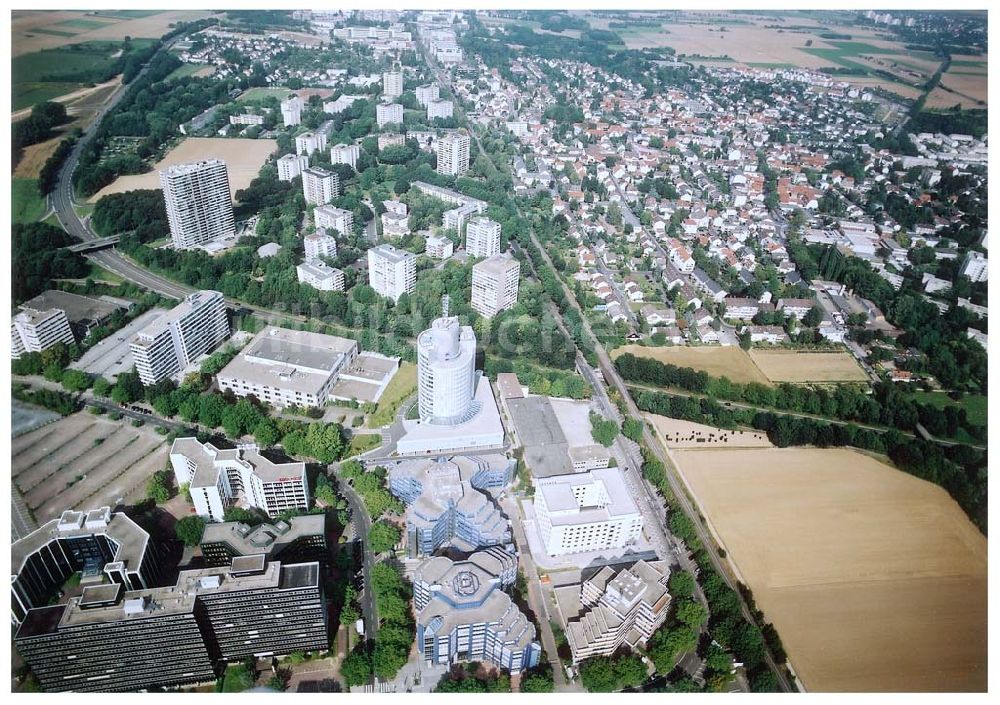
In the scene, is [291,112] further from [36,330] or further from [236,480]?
[236,480]

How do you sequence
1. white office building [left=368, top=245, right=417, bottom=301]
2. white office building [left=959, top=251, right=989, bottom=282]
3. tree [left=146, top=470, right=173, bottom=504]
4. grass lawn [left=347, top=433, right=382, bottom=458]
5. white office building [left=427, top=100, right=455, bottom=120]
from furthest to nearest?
white office building [left=427, top=100, right=455, bottom=120] → white office building [left=959, top=251, right=989, bottom=282] → white office building [left=368, top=245, right=417, bottom=301] → grass lawn [left=347, top=433, right=382, bottom=458] → tree [left=146, top=470, right=173, bottom=504]

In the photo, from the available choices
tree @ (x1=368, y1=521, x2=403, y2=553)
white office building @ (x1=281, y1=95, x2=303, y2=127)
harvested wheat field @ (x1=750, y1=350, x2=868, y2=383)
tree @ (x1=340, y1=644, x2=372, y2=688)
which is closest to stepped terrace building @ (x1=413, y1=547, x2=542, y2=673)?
tree @ (x1=340, y1=644, x2=372, y2=688)

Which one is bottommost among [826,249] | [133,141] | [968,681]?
[968,681]

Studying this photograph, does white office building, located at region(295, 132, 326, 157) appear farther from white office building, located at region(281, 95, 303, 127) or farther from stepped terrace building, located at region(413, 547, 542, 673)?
stepped terrace building, located at region(413, 547, 542, 673)

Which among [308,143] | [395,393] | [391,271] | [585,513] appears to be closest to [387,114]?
[308,143]

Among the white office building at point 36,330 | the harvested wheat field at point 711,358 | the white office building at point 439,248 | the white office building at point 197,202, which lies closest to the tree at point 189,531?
the white office building at point 36,330

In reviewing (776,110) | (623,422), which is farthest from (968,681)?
(776,110)

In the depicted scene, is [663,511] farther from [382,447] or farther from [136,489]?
[136,489]
